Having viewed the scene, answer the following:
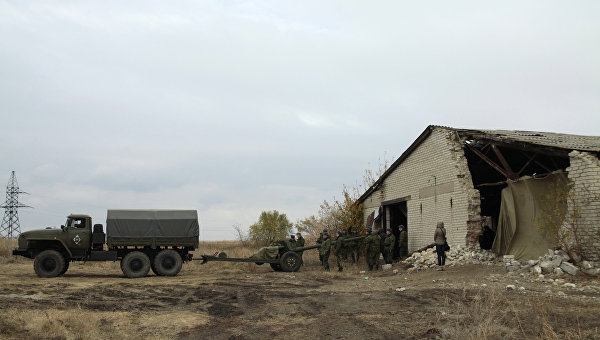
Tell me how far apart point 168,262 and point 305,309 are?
28.1ft

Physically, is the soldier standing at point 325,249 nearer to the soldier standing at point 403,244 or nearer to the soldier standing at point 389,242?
the soldier standing at point 389,242

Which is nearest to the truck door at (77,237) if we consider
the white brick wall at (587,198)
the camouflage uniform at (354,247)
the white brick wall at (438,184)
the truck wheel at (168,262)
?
the truck wheel at (168,262)

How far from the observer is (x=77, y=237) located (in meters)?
15.8

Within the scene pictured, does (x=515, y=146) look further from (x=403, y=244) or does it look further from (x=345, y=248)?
(x=345, y=248)

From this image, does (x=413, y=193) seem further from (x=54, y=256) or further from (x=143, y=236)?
(x=54, y=256)

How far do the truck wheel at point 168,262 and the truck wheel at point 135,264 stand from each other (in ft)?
1.22

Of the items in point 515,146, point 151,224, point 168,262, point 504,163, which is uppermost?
point 515,146

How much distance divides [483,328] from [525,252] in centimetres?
979

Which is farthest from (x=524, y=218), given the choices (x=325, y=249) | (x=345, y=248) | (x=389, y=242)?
(x=345, y=248)

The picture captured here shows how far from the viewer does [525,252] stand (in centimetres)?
1458

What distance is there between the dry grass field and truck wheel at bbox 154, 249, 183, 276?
1875mm

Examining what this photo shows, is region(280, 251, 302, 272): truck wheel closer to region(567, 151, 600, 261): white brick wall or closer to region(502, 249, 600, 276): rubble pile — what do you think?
region(502, 249, 600, 276): rubble pile

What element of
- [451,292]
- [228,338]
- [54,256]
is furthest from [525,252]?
[54,256]

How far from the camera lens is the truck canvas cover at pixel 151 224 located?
1589cm
